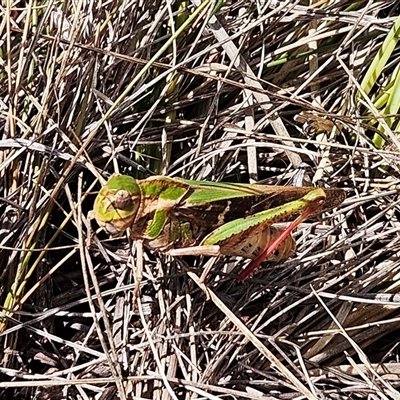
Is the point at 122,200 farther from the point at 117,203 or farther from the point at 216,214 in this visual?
the point at 216,214

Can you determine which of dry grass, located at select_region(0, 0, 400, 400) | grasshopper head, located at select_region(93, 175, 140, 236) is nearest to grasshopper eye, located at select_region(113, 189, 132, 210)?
grasshopper head, located at select_region(93, 175, 140, 236)

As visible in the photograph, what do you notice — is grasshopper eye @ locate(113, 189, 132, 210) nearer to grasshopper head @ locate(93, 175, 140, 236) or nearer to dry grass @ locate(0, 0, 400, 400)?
grasshopper head @ locate(93, 175, 140, 236)

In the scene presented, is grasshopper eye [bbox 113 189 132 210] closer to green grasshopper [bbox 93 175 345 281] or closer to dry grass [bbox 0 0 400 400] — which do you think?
green grasshopper [bbox 93 175 345 281]

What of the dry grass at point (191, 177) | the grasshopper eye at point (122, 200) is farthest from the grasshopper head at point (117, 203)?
the dry grass at point (191, 177)

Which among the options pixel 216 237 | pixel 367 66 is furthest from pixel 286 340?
pixel 367 66

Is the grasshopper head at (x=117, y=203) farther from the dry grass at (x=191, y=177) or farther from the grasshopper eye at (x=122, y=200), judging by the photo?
the dry grass at (x=191, y=177)

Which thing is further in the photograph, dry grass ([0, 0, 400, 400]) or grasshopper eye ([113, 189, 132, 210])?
dry grass ([0, 0, 400, 400])

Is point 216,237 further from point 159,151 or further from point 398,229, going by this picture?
point 398,229

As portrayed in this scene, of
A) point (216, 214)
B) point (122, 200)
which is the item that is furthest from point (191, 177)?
point (122, 200)
